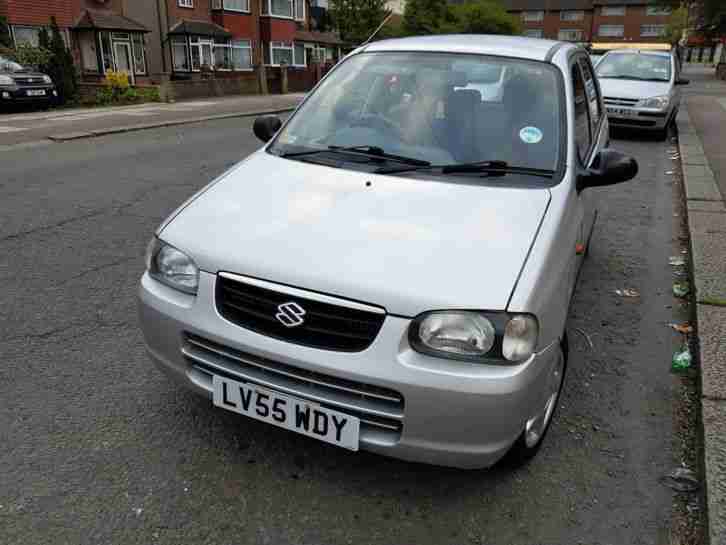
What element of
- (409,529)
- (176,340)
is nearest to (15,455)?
(176,340)

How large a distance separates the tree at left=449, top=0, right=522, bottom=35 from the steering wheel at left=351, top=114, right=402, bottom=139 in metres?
55.4

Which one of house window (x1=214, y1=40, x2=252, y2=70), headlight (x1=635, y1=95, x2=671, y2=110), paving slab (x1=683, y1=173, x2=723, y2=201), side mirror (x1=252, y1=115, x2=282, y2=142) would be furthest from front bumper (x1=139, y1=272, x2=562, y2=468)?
house window (x1=214, y1=40, x2=252, y2=70)

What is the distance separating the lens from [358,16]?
51.6 metres

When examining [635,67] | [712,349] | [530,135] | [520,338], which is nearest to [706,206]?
[712,349]

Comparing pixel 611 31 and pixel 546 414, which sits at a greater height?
pixel 611 31

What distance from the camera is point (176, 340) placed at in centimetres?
260

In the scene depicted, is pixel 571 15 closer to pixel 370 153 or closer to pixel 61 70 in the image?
pixel 61 70

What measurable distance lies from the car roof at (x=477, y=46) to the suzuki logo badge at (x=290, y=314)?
7.23 ft

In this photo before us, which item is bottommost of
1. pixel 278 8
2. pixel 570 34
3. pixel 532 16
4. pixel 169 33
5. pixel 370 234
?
pixel 370 234

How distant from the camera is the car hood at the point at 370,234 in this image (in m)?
2.28

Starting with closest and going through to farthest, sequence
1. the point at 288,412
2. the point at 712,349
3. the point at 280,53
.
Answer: the point at 288,412
the point at 712,349
the point at 280,53

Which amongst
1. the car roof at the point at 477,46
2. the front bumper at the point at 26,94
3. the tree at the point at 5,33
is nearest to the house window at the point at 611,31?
the tree at the point at 5,33

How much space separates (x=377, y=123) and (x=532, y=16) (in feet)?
316

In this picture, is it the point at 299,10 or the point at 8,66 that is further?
the point at 299,10
